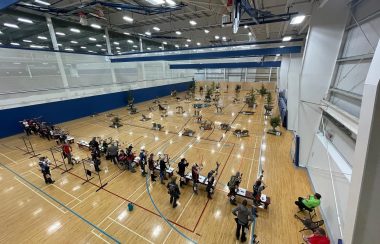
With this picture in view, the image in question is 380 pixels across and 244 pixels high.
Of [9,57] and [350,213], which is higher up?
[9,57]

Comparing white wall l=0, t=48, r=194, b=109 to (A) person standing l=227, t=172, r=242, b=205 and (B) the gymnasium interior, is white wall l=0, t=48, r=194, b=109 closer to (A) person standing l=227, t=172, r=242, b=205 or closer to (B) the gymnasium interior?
(B) the gymnasium interior

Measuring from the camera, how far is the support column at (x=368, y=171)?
2.57 meters

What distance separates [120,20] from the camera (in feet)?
60.7

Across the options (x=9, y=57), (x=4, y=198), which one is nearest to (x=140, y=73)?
(x=9, y=57)

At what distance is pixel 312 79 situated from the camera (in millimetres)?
8109

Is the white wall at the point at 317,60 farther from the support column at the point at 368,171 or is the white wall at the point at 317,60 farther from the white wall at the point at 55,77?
the white wall at the point at 55,77

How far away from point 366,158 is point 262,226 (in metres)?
4.57

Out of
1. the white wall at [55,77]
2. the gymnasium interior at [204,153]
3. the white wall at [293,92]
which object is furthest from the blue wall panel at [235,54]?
the white wall at [55,77]

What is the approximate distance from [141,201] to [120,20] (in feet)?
62.2

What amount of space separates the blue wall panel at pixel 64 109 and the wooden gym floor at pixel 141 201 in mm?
2686

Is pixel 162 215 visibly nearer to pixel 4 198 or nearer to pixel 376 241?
pixel 376 241

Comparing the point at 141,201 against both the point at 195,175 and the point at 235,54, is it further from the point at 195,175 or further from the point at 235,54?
the point at 235,54

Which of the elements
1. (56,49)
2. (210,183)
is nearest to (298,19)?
(210,183)

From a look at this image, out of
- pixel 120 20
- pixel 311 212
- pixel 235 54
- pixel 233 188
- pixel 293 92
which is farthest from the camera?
pixel 120 20
